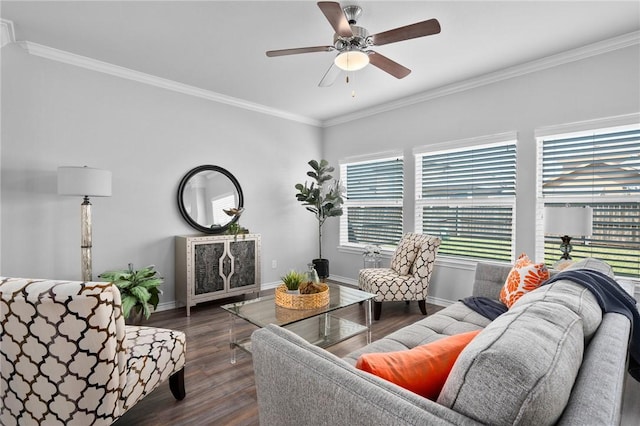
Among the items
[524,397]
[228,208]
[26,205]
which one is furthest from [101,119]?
[524,397]

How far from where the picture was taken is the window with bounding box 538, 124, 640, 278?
2.69 metres

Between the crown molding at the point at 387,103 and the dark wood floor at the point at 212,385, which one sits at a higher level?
the crown molding at the point at 387,103

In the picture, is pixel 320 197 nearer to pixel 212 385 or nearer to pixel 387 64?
pixel 387 64

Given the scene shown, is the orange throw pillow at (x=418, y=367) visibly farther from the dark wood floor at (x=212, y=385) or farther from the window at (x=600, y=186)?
the window at (x=600, y=186)

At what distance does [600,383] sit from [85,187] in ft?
11.2

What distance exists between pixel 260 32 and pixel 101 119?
197 centimetres

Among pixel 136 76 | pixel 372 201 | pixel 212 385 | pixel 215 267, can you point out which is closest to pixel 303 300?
pixel 212 385

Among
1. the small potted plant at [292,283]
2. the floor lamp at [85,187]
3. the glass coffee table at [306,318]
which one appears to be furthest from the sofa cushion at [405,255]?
the floor lamp at [85,187]

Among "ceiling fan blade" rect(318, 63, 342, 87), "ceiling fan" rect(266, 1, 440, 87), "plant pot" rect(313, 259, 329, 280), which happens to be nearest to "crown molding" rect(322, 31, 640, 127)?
"ceiling fan" rect(266, 1, 440, 87)

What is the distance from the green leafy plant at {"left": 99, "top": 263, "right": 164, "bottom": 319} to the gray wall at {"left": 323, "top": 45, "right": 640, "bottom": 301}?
3.06 metres

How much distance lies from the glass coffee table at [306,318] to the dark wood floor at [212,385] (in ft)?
0.50

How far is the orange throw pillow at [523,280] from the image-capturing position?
2.02m

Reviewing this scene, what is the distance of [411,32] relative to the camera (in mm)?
1982

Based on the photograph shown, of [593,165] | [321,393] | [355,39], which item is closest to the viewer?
[321,393]
